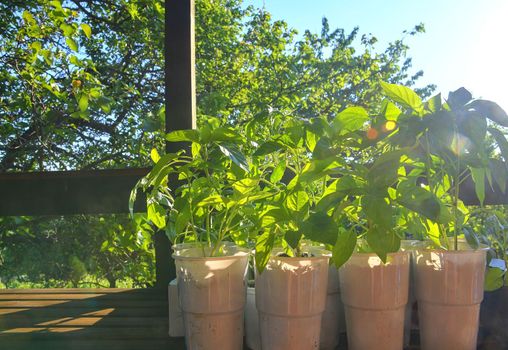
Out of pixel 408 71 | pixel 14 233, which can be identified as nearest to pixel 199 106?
pixel 14 233

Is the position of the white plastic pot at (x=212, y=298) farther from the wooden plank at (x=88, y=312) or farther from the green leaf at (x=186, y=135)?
the wooden plank at (x=88, y=312)

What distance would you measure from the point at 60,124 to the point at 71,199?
1.77 meters

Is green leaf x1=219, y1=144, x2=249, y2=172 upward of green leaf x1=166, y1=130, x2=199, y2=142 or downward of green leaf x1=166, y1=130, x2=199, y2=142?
downward

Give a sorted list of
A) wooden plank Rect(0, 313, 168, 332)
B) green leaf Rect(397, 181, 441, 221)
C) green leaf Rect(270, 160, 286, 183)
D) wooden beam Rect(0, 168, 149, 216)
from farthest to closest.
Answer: wooden beam Rect(0, 168, 149, 216) → wooden plank Rect(0, 313, 168, 332) → green leaf Rect(270, 160, 286, 183) → green leaf Rect(397, 181, 441, 221)

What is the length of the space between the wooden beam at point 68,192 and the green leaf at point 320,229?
0.69m

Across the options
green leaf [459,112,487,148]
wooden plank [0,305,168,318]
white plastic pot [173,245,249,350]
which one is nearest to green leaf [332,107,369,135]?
green leaf [459,112,487,148]

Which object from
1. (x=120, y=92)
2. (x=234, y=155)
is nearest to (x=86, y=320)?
(x=234, y=155)

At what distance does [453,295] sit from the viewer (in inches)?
26.7

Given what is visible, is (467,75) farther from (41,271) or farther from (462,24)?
(41,271)

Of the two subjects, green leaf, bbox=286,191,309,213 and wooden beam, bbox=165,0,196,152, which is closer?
green leaf, bbox=286,191,309,213

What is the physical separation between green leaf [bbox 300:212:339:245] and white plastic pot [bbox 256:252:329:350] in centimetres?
10

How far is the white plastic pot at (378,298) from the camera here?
674 mm

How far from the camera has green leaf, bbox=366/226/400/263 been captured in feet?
1.87

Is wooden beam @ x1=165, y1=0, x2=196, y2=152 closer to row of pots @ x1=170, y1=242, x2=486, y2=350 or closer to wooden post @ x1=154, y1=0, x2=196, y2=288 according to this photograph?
wooden post @ x1=154, y1=0, x2=196, y2=288
